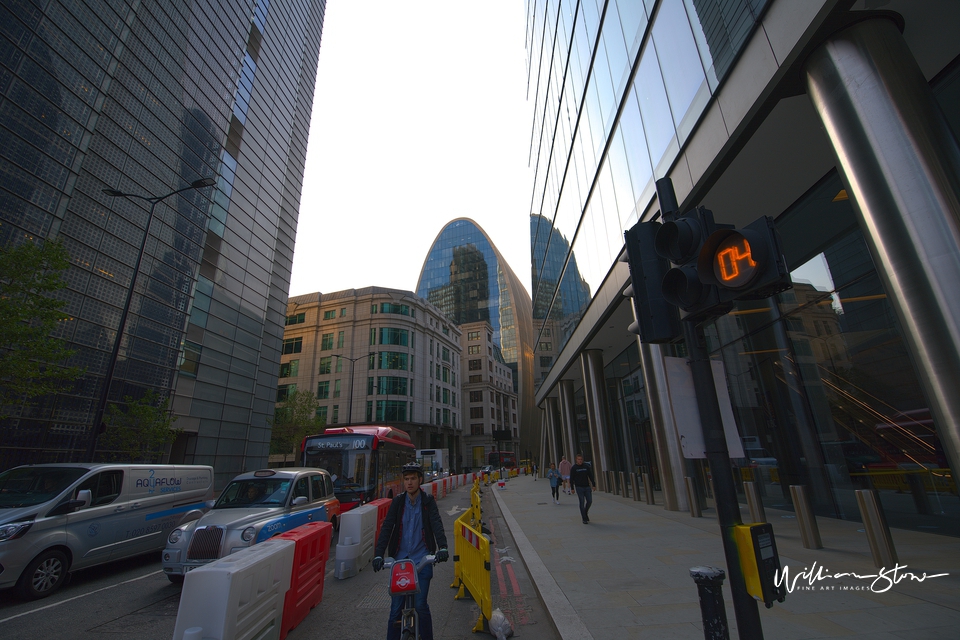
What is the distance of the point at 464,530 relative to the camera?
622 cm

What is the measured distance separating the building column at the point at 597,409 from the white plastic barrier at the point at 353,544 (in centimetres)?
1557

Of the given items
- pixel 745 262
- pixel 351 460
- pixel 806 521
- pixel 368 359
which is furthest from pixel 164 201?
pixel 368 359

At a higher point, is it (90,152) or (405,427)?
(90,152)

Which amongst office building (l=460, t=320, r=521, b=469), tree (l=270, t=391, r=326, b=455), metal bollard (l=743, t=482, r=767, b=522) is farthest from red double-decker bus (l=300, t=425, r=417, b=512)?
office building (l=460, t=320, r=521, b=469)

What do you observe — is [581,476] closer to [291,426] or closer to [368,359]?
[291,426]

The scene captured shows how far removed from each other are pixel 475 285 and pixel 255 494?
110m

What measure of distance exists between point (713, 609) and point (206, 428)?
30.0m

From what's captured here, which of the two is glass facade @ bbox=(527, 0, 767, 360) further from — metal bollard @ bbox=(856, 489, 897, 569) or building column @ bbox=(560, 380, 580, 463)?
metal bollard @ bbox=(856, 489, 897, 569)

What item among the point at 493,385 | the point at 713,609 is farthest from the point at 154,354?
the point at 493,385

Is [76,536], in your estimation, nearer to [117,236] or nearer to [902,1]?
[902,1]

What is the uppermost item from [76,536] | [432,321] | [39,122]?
[432,321]

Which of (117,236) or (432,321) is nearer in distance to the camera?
(117,236)

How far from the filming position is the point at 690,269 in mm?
2885

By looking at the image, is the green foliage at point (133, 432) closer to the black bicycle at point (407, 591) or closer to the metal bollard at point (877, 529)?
the black bicycle at point (407, 591)
